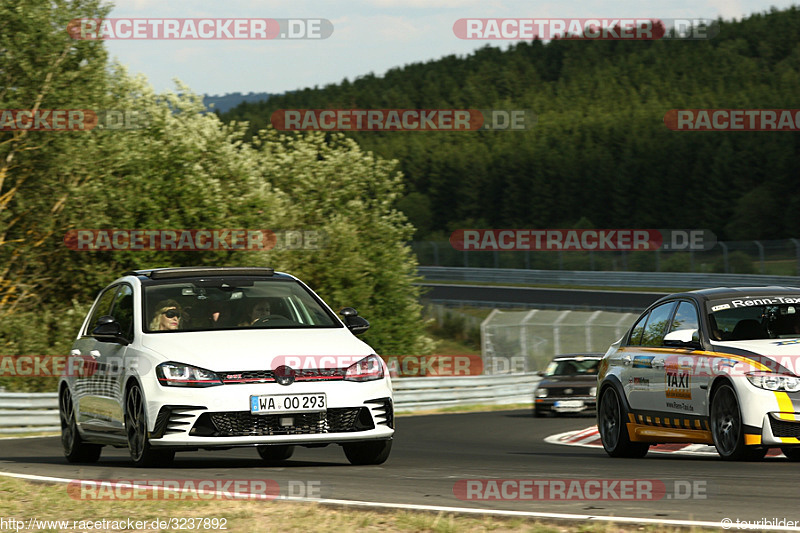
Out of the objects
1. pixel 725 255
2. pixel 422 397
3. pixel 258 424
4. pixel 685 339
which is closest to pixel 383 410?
pixel 258 424

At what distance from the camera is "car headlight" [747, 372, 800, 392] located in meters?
9.77

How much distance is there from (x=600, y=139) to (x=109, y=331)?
384 feet

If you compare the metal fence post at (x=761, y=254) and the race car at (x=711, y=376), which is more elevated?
the metal fence post at (x=761, y=254)

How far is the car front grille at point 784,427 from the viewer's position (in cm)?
973

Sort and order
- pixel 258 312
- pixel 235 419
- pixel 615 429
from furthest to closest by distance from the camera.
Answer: pixel 615 429
pixel 258 312
pixel 235 419

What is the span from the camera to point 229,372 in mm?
9242

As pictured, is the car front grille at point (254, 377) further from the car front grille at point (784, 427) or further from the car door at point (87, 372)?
the car front grille at point (784, 427)

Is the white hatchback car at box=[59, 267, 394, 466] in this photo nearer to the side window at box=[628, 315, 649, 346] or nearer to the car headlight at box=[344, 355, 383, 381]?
the car headlight at box=[344, 355, 383, 381]

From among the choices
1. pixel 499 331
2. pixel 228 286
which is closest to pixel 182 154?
pixel 499 331

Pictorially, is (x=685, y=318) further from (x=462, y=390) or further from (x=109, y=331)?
(x=462, y=390)

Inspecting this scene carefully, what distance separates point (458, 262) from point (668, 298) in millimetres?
60954

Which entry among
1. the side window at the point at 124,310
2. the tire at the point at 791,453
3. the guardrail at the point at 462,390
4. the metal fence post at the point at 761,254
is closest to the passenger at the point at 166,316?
the side window at the point at 124,310

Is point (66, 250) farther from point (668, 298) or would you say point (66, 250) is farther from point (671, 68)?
point (671, 68)

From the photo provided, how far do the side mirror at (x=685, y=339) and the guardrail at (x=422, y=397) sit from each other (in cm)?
1401
